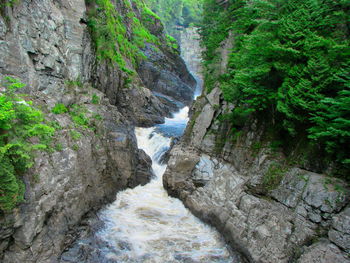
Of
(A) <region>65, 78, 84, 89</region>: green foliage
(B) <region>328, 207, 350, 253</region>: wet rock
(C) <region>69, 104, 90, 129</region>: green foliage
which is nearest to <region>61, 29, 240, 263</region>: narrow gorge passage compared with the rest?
(B) <region>328, 207, 350, 253</region>: wet rock

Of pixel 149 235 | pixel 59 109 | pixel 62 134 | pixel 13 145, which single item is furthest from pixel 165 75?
pixel 13 145

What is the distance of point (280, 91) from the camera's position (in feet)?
26.4

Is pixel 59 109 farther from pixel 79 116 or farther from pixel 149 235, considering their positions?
pixel 149 235

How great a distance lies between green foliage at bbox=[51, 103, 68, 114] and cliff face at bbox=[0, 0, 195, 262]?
21 centimetres

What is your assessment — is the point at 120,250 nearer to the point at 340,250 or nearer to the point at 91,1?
the point at 340,250

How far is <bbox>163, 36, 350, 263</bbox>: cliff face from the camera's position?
22.3 feet

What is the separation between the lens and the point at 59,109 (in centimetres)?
1109

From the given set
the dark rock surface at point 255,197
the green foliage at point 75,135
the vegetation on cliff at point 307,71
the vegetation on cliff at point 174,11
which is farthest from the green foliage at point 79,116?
the vegetation on cliff at point 174,11

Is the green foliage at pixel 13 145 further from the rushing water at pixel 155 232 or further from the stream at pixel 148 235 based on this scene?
the rushing water at pixel 155 232

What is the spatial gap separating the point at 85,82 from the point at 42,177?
7.86 m

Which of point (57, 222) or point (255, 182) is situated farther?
point (255, 182)

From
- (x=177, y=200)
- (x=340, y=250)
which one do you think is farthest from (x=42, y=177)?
(x=340, y=250)

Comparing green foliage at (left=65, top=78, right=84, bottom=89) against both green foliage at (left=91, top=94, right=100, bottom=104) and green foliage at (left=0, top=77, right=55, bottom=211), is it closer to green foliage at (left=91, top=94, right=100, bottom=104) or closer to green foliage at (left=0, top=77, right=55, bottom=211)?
green foliage at (left=91, top=94, right=100, bottom=104)

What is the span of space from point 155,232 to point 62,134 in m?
5.89
